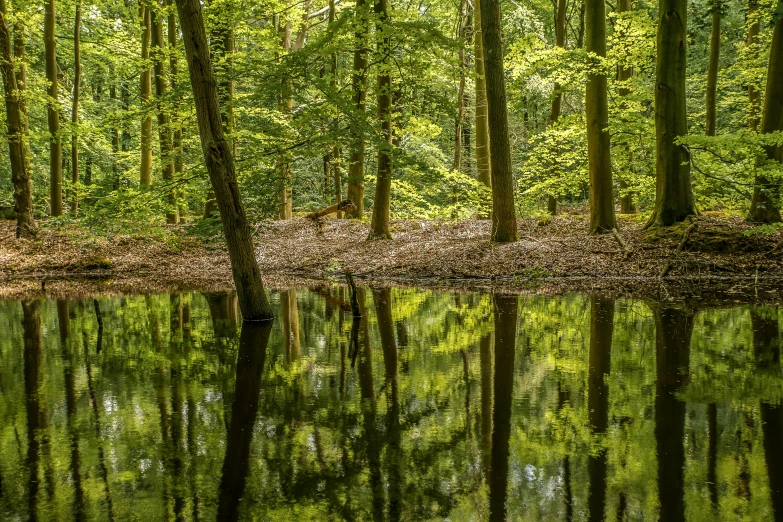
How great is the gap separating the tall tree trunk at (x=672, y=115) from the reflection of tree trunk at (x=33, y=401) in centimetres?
1290

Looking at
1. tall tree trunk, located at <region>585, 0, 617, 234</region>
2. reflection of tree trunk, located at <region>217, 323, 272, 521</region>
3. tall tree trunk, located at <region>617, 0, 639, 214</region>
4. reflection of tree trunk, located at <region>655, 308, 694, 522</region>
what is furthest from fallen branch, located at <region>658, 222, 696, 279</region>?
reflection of tree trunk, located at <region>217, 323, 272, 521</region>

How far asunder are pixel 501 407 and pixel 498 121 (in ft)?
34.1

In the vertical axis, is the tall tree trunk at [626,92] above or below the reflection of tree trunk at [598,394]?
above

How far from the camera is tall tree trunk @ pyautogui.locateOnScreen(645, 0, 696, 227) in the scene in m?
13.3

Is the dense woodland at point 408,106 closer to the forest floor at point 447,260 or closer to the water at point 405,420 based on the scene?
the forest floor at point 447,260

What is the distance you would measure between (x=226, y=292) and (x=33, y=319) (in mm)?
A: 4105

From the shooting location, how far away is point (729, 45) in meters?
25.5

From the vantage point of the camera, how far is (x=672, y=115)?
13.4 metres

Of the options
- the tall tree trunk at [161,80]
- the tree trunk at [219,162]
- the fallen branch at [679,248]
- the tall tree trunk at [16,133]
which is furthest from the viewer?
the tall tree trunk at [16,133]

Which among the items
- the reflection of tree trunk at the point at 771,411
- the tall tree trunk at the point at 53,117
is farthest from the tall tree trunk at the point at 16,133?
the reflection of tree trunk at the point at 771,411

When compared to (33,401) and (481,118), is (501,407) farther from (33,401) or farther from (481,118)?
(481,118)

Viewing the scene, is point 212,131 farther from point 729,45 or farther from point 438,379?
point 729,45

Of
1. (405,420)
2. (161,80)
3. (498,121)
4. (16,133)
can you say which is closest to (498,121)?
(498,121)

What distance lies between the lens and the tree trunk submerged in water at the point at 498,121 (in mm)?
13805
